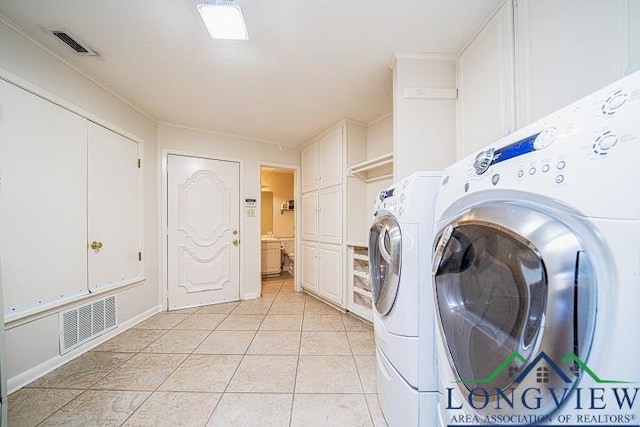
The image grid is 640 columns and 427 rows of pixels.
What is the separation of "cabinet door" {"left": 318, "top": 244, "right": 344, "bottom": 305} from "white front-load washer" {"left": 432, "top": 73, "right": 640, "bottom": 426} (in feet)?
7.27

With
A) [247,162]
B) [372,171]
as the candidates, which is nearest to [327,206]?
[372,171]

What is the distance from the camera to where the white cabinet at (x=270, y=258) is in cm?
469

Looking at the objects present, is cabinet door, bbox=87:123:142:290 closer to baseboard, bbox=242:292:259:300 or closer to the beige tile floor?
the beige tile floor

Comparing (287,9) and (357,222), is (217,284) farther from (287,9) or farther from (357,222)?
(287,9)

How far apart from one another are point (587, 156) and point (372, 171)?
2413mm

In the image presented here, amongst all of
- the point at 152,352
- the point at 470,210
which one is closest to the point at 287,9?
the point at 470,210

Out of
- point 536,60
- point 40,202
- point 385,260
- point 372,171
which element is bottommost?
point 385,260

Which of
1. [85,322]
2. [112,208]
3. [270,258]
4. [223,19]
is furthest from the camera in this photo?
[270,258]

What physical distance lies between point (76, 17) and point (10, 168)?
1.00 metres

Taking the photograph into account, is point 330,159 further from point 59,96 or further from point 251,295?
point 59,96

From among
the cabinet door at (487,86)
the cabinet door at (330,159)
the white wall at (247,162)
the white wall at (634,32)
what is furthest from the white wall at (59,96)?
the white wall at (634,32)

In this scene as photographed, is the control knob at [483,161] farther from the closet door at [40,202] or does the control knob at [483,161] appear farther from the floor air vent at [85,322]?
the floor air vent at [85,322]

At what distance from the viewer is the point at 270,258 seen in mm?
4754

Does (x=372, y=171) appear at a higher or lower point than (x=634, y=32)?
lower
